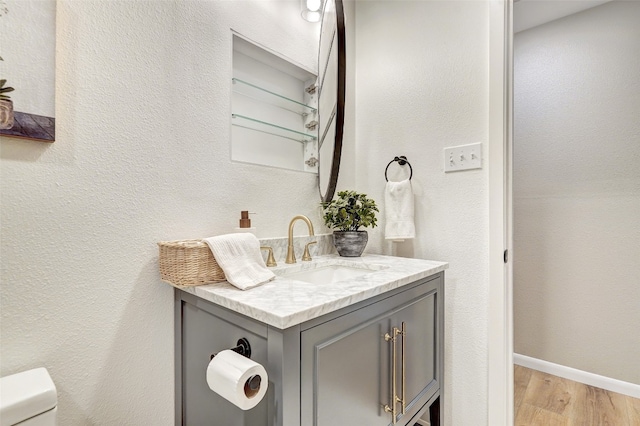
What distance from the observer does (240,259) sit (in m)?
0.88

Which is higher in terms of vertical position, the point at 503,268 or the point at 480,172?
the point at 480,172

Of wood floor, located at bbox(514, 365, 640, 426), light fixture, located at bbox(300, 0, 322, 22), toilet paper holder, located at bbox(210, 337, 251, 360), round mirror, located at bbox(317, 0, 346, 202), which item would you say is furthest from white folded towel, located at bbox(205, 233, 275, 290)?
wood floor, located at bbox(514, 365, 640, 426)

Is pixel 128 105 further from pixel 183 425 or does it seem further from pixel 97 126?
pixel 183 425

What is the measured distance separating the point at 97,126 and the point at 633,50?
2607mm

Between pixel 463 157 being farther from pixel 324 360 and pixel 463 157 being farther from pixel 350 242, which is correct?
pixel 324 360

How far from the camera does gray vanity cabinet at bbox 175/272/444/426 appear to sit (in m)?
0.64

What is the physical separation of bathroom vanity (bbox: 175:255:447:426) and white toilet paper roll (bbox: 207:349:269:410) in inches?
1.2

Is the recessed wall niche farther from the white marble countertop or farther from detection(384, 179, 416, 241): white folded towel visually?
the white marble countertop

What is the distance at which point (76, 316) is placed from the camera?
0.79 m

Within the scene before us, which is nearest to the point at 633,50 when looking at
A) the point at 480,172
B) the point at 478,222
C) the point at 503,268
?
the point at 480,172

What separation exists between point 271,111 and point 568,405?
2.16 meters

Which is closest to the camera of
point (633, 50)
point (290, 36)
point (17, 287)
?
point (17, 287)

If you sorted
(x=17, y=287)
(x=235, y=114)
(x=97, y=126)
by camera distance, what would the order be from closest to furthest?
(x=17, y=287) < (x=97, y=126) < (x=235, y=114)

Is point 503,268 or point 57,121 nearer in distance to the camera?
point 57,121
